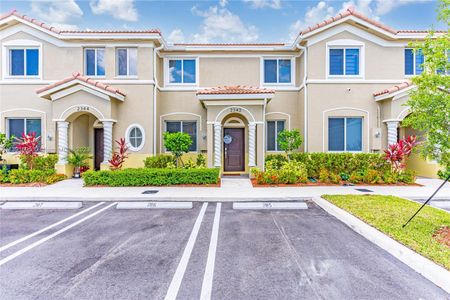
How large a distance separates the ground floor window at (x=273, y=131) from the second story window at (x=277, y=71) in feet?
8.09

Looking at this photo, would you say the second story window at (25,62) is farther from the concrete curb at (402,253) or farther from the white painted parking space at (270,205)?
the concrete curb at (402,253)

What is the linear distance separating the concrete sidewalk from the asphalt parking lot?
1832mm

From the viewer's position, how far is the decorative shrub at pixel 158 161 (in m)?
12.0

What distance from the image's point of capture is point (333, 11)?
13.3 m

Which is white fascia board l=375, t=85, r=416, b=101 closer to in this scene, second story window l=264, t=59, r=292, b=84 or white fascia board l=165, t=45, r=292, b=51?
second story window l=264, t=59, r=292, b=84

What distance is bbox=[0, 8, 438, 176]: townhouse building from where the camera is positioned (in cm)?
1191

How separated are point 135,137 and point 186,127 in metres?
2.95

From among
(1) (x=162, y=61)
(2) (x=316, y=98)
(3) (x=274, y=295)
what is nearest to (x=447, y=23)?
(3) (x=274, y=295)

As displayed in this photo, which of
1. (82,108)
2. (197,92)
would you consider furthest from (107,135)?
(197,92)

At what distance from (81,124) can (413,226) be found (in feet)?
49.7

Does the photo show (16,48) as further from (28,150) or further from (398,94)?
(398,94)

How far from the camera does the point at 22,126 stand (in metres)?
12.8

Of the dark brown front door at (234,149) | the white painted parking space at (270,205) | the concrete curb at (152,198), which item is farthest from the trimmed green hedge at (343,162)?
the white painted parking space at (270,205)

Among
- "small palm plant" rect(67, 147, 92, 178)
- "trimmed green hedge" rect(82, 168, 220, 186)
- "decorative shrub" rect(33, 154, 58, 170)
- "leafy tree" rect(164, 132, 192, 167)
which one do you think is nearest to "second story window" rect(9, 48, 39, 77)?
"decorative shrub" rect(33, 154, 58, 170)
